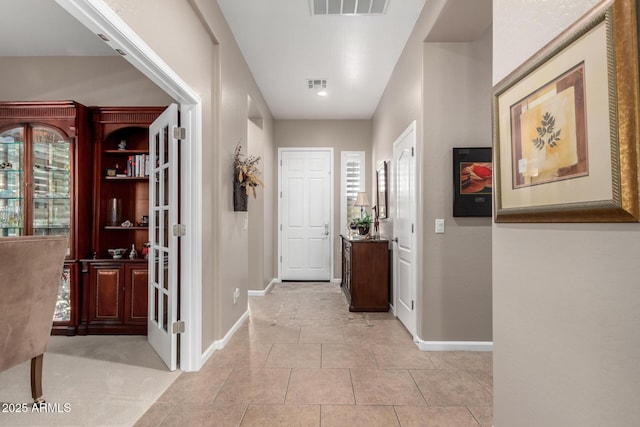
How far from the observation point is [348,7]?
2949 millimetres

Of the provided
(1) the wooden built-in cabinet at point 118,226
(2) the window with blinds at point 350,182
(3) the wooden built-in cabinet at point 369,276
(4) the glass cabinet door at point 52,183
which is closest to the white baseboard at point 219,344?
(1) the wooden built-in cabinet at point 118,226

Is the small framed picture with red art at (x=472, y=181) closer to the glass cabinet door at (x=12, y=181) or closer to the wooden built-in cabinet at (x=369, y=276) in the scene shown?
the wooden built-in cabinet at (x=369, y=276)

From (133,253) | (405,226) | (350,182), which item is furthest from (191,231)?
(350,182)

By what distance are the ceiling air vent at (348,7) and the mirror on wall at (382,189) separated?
2.06m

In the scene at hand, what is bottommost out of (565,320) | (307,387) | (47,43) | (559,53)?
(307,387)

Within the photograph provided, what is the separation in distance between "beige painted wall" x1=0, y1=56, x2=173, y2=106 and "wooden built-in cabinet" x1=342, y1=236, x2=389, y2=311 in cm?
281

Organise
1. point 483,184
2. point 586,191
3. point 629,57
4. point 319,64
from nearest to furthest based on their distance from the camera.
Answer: point 629,57
point 586,191
point 483,184
point 319,64

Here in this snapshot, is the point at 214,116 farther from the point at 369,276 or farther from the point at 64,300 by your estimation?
the point at 369,276

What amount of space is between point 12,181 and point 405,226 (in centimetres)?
395

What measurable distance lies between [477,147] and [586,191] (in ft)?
6.89

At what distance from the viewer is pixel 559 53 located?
119 centimetres

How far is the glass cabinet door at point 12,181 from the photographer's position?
3453 mm

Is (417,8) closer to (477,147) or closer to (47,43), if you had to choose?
(477,147)

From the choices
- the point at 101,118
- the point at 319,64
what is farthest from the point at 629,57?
the point at 101,118
